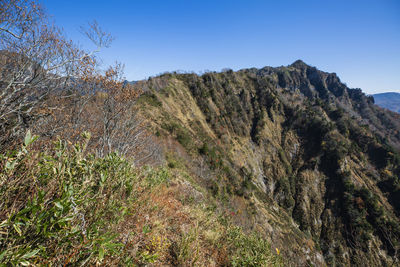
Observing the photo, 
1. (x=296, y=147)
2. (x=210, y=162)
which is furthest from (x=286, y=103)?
(x=210, y=162)

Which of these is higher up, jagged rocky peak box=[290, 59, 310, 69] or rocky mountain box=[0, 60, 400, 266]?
jagged rocky peak box=[290, 59, 310, 69]

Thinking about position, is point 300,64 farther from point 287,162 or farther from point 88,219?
point 88,219

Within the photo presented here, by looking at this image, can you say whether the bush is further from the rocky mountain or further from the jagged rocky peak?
the jagged rocky peak

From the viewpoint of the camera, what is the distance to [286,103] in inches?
2936

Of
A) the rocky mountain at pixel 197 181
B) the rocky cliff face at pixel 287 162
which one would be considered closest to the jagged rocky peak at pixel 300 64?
the rocky mountain at pixel 197 181

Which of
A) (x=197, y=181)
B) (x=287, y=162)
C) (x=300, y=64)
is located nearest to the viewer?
(x=197, y=181)

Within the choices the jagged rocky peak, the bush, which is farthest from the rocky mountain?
the jagged rocky peak

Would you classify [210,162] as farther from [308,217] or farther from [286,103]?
[286,103]

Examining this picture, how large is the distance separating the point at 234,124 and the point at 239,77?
1064 inches

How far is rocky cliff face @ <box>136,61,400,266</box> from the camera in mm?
30984

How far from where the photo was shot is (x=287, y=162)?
5947cm

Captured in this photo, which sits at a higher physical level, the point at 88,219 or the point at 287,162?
the point at 88,219

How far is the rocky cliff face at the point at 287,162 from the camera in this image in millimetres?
30984

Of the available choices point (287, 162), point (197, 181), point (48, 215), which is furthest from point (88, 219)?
point (287, 162)
